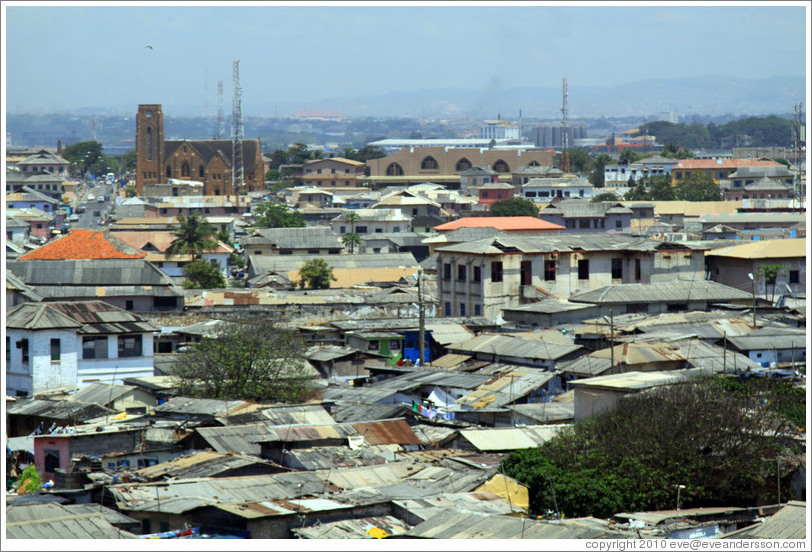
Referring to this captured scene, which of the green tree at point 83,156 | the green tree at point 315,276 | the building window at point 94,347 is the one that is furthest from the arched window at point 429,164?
the building window at point 94,347

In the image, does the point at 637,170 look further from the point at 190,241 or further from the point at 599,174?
the point at 190,241

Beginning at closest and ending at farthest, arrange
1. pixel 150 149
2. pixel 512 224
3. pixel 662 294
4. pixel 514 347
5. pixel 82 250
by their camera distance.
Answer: pixel 514 347
pixel 662 294
pixel 82 250
pixel 512 224
pixel 150 149

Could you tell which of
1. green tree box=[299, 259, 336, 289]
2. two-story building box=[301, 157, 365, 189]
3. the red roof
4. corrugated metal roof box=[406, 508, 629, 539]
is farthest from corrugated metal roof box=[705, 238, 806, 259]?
two-story building box=[301, 157, 365, 189]

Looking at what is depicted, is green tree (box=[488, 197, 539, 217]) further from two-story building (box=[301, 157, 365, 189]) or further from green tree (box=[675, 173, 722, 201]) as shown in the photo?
two-story building (box=[301, 157, 365, 189])

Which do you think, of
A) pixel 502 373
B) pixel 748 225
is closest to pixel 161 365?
pixel 502 373

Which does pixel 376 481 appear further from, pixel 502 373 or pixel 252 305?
pixel 252 305

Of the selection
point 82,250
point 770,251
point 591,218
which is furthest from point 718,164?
point 82,250
